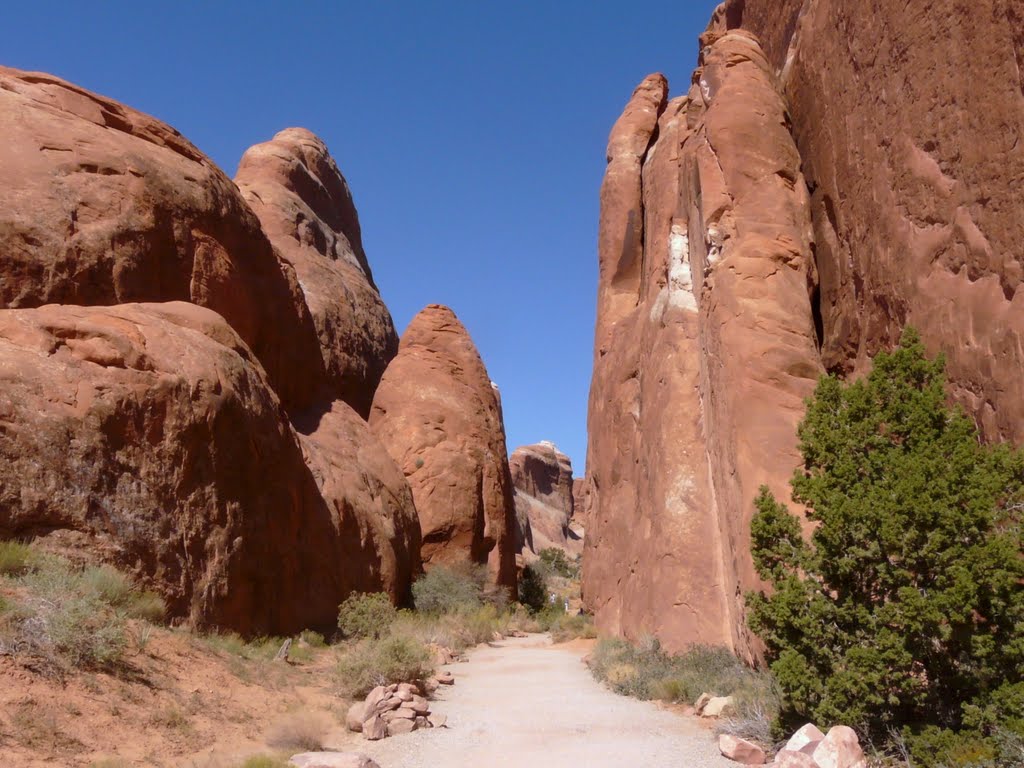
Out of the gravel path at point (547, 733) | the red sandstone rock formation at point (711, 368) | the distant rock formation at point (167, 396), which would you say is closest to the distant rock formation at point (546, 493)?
the distant rock formation at point (167, 396)

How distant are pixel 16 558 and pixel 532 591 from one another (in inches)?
954

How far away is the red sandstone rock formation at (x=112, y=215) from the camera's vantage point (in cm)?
1409

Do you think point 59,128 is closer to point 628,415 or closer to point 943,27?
point 628,415

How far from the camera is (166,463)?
12195 millimetres

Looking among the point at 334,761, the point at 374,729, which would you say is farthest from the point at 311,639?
the point at 334,761

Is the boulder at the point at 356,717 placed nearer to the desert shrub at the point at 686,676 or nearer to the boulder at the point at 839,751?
the desert shrub at the point at 686,676

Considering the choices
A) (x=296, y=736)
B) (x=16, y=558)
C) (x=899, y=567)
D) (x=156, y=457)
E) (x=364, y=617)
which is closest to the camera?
(x=899, y=567)

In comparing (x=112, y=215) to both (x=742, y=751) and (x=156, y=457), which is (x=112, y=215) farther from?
Result: (x=742, y=751)

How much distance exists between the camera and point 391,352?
3516cm

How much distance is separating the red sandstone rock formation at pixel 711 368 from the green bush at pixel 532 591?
1047cm

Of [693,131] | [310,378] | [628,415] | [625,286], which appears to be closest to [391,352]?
[310,378]

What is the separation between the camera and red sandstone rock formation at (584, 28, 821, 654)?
503 inches

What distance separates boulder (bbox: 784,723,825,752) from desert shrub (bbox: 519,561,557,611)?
2406cm

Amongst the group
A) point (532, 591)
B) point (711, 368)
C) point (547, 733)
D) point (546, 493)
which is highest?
point (546, 493)
